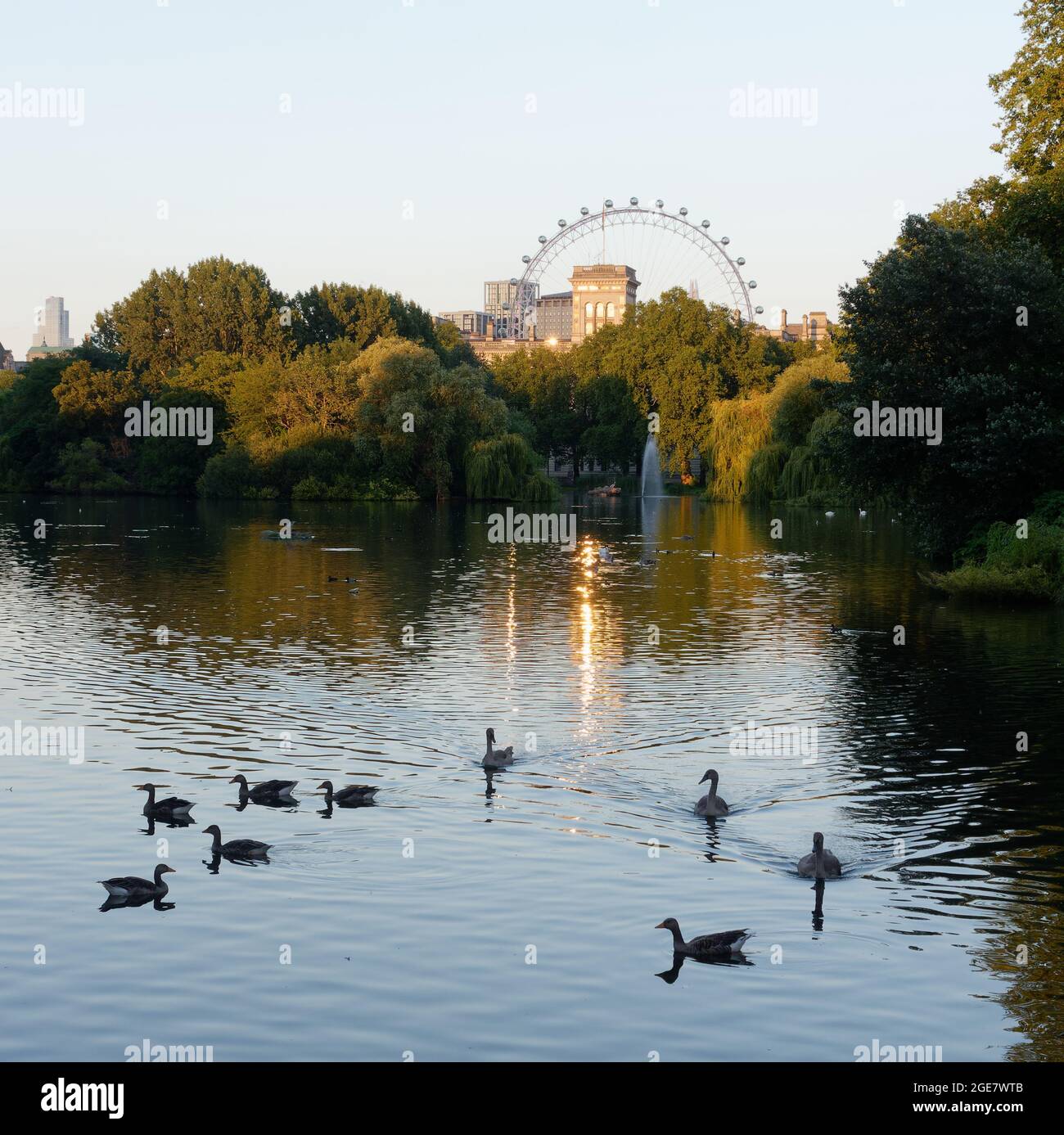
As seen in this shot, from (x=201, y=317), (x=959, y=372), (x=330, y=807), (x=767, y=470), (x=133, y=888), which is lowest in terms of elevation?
(x=133, y=888)

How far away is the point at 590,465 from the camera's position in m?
158

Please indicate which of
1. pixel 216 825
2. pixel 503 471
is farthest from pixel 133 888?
pixel 503 471

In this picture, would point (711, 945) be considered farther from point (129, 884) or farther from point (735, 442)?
point (735, 442)

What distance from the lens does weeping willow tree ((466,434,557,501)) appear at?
96000 millimetres

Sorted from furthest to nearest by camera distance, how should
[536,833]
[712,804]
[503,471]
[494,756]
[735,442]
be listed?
[735,442] → [503,471] → [494,756] → [712,804] → [536,833]

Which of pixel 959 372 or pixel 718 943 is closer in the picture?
pixel 718 943

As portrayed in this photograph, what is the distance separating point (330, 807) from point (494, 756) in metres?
3.15

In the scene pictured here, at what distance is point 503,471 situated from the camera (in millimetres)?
96188

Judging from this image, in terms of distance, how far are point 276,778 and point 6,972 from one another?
7050mm

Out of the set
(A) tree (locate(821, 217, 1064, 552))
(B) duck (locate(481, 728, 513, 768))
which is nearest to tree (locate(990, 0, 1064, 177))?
(A) tree (locate(821, 217, 1064, 552))

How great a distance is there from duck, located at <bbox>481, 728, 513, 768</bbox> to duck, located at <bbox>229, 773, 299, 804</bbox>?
3216 mm

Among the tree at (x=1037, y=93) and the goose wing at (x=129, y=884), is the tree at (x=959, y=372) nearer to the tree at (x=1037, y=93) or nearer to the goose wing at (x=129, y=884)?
the tree at (x=1037, y=93)
